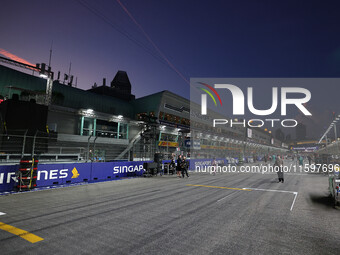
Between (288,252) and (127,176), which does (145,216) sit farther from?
(127,176)

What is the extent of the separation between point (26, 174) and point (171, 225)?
7924 millimetres

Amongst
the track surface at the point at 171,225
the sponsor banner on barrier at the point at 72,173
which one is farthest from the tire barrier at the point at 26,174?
the track surface at the point at 171,225

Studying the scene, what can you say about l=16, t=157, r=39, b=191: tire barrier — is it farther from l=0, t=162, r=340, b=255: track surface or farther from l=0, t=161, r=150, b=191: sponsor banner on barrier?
l=0, t=162, r=340, b=255: track surface

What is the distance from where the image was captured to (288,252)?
315cm

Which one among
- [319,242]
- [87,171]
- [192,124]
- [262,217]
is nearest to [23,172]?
[87,171]

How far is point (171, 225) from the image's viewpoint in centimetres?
432

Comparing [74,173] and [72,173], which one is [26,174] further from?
[74,173]

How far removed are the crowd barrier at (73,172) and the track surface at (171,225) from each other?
245 centimetres

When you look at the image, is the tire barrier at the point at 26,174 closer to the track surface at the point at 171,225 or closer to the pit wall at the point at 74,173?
the pit wall at the point at 74,173

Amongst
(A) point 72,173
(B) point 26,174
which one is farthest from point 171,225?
(A) point 72,173

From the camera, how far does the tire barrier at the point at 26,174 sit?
8391mm

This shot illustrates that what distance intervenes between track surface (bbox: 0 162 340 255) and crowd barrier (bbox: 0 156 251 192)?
2452 millimetres

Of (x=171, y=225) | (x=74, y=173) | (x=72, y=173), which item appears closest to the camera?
(x=171, y=225)

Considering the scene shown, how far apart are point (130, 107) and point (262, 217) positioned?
31.2 m
